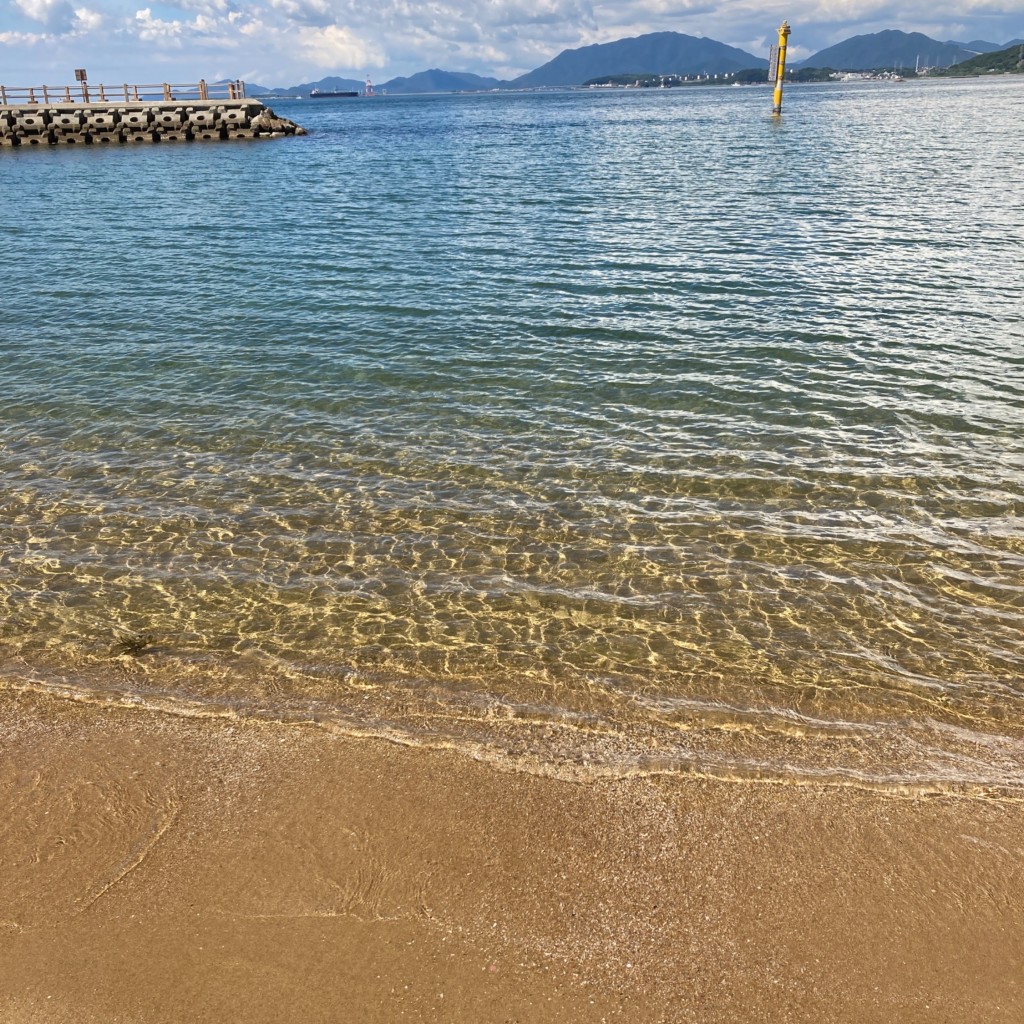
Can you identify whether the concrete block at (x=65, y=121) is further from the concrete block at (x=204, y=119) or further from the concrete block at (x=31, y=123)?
the concrete block at (x=204, y=119)

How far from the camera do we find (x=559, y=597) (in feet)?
24.7

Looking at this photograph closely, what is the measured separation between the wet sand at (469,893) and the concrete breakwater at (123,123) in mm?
79036

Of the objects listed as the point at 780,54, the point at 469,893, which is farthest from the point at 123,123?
the point at 469,893

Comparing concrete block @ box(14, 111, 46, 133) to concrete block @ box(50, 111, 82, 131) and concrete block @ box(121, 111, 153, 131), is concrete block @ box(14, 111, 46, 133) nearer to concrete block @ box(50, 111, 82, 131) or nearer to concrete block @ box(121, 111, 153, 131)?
concrete block @ box(50, 111, 82, 131)

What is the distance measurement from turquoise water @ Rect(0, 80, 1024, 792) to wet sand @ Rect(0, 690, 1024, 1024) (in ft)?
1.55

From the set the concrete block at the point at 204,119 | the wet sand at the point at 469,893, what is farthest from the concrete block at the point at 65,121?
the wet sand at the point at 469,893

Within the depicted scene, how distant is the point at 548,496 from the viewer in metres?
9.44

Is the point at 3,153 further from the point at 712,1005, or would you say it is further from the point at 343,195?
the point at 712,1005

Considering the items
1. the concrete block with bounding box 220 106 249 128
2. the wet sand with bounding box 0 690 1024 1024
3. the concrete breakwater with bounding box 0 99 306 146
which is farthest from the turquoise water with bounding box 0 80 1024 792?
the concrete block with bounding box 220 106 249 128

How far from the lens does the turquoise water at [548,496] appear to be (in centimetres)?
616

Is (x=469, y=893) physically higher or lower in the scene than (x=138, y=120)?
lower

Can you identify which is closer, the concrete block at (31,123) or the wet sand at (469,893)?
the wet sand at (469,893)

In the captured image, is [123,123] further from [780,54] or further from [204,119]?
[780,54]

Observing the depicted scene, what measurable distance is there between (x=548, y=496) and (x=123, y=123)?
3064 inches
